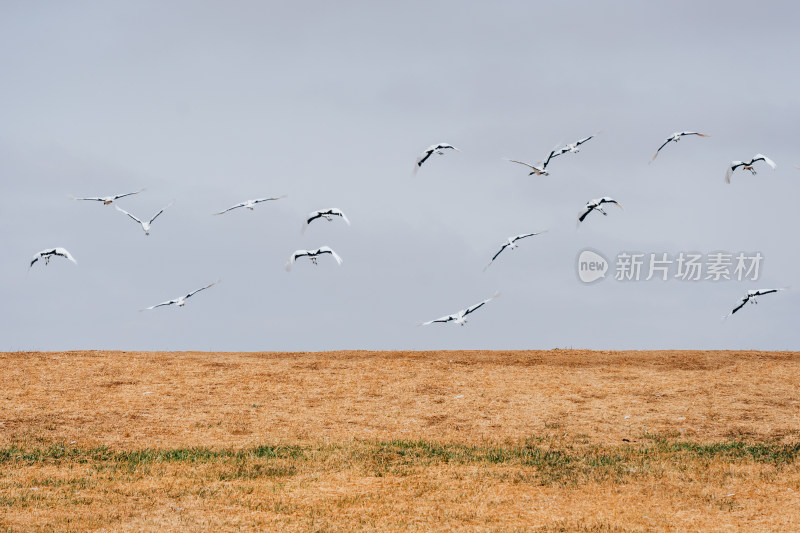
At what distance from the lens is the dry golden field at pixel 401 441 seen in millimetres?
14242

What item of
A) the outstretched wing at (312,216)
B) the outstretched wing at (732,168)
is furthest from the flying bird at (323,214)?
the outstretched wing at (732,168)

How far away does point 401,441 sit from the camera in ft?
62.6

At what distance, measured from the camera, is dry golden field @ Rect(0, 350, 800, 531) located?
561 inches

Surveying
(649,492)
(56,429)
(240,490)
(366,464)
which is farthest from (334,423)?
(649,492)

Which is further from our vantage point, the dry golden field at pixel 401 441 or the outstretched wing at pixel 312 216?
the outstretched wing at pixel 312 216

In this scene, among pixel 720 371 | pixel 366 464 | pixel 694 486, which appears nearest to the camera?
pixel 694 486

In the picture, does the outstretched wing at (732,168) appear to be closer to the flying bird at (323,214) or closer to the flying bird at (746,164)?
the flying bird at (746,164)

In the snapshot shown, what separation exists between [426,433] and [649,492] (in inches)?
243

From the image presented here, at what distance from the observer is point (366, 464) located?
17.2 meters

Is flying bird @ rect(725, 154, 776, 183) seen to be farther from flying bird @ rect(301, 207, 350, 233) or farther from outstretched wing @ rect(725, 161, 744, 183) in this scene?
flying bird @ rect(301, 207, 350, 233)

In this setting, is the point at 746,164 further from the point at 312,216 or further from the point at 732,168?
the point at 312,216

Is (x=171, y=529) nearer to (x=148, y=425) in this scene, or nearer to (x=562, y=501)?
(x=562, y=501)

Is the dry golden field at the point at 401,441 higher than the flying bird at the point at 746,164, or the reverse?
the flying bird at the point at 746,164

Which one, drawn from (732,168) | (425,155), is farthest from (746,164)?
(425,155)
